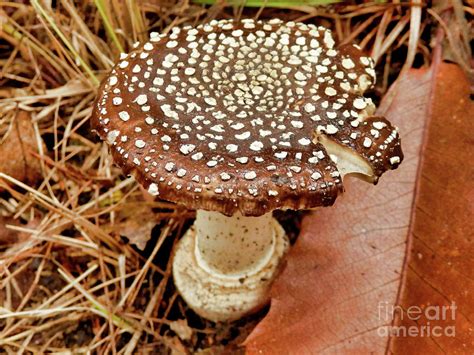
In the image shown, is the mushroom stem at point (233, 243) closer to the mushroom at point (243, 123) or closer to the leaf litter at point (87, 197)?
the mushroom at point (243, 123)

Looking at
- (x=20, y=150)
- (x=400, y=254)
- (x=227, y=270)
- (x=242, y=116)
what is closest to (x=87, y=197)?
(x=20, y=150)

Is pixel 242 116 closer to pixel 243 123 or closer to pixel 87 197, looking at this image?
pixel 243 123

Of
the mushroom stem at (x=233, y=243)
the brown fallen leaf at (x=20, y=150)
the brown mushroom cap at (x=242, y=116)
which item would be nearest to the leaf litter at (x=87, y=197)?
the brown fallen leaf at (x=20, y=150)

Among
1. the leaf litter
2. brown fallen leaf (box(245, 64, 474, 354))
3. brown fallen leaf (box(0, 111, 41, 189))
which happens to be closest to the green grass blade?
the leaf litter

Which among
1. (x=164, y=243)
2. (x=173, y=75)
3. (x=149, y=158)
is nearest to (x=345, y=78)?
(x=173, y=75)

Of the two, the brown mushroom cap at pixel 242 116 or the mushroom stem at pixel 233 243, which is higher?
the brown mushroom cap at pixel 242 116

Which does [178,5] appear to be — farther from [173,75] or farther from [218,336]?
[218,336]

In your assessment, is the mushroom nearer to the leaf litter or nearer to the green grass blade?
the leaf litter
